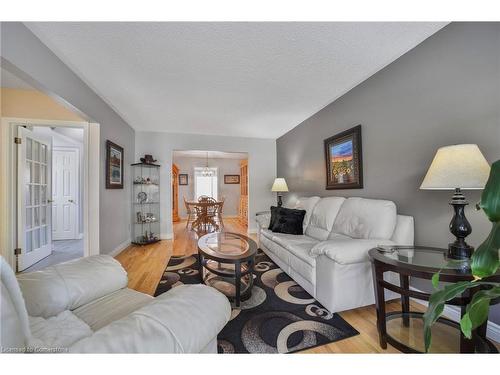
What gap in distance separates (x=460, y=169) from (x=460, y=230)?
0.38 m

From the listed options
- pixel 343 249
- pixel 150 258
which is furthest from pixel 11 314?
pixel 150 258

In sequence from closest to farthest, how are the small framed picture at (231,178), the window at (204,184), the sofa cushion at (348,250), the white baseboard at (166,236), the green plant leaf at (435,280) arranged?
1. the green plant leaf at (435,280)
2. the sofa cushion at (348,250)
3. the white baseboard at (166,236)
4. the window at (204,184)
5. the small framed picture at (231,178)

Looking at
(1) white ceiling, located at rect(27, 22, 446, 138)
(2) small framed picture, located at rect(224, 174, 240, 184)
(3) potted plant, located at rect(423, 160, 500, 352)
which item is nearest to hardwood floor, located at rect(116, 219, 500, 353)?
(3) potted plant, located at rect(423, 160, 500, 352)

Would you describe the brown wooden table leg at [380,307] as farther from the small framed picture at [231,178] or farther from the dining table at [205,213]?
the small framed picture at [231,178]

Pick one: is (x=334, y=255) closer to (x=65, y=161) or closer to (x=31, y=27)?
(x=31, y=27)

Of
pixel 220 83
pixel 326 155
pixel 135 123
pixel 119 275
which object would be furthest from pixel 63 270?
pixel 135 123

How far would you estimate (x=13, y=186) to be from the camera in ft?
7.64

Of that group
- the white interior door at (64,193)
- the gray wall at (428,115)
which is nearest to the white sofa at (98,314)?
the gray wall at (428,115)

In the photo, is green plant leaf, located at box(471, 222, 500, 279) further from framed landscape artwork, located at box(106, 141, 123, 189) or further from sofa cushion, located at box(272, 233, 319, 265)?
framed landscape artwork, located at box(106, 141, 123, 189)

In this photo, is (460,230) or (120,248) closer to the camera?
(460,230)

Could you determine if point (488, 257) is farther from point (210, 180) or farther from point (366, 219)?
point (210, 180)

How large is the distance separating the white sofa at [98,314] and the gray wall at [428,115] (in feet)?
6.00

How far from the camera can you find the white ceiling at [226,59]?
1.54m

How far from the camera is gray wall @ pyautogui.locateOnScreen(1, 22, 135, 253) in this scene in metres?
1.42
